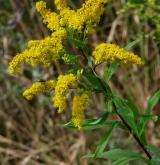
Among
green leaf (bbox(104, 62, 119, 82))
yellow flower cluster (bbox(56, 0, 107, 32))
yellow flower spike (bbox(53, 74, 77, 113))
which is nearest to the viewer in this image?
yellow flower spike (bbox(53, 74, 77, 113))

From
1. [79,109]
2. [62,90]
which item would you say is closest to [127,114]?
[79,109]

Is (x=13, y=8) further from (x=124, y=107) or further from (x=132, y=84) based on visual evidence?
(x=124, y=107)

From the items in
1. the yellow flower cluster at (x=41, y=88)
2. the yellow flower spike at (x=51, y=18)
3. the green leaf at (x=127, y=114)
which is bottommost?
the green leaf at (x=127, y=114)

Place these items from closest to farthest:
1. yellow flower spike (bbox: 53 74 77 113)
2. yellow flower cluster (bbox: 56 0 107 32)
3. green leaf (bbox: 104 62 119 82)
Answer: yellow flower spike (bbox: 53 74 77 113)
yellow flower cluster (bbox: 56 0 107 32)
green leaf (bbox: 104 62 119 82)

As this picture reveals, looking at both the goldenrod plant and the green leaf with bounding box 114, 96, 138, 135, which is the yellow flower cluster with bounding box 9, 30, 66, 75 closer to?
the goldenrod plant

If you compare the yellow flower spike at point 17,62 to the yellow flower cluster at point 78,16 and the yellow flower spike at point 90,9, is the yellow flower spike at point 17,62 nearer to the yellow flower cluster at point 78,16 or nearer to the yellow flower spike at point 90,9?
the yellow flower cluster at point 78,16

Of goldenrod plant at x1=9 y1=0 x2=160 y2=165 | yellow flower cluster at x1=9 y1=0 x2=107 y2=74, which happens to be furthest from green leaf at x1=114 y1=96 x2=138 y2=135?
yellow flower cluster at x1=9 y1=0 x2=107 y2=74

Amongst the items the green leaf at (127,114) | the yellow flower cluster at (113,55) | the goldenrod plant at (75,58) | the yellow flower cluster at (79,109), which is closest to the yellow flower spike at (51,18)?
the goldenrod plant at (75,58)

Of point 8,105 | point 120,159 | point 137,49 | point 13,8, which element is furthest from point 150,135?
point 120,159

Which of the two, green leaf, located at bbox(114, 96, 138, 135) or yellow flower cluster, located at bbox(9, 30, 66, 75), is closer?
yellow flower cluster, located at bbox(9, 30, 66, 75)
